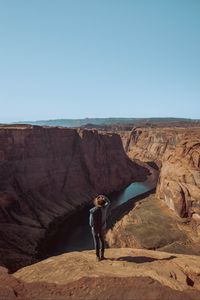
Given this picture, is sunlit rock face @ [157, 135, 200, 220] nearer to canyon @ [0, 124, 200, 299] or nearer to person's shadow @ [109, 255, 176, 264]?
canyon @ [0, 124, 200, 299]

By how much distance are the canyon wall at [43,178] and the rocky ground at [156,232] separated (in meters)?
12.2

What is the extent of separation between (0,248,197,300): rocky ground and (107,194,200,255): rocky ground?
24091mm

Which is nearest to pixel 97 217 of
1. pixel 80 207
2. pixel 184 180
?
pixel 184 180

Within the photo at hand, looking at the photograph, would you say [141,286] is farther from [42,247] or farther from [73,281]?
[42,247]

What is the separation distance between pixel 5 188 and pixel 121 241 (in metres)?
22.3

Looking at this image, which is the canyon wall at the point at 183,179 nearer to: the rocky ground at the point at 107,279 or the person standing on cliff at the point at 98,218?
the rocky ground at the point at 107,279

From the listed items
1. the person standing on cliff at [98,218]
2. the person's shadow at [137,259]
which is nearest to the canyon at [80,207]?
the person's shadow at [137,259]

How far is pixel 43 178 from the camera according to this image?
2665 inches

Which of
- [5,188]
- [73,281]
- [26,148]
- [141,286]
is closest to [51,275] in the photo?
[73,281]

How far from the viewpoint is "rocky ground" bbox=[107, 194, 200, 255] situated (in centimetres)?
4038

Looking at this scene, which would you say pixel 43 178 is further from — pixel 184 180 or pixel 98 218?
pixel 98 218

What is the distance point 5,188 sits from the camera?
182 ft

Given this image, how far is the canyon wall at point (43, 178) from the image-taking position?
4817 centimetres

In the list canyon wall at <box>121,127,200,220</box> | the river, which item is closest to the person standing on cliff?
the river
